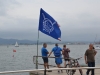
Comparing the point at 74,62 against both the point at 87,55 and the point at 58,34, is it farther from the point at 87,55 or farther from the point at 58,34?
the point at 58,34

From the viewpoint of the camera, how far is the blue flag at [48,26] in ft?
45.4

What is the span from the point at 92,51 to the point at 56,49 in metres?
3.00

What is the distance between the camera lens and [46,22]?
46.2ft

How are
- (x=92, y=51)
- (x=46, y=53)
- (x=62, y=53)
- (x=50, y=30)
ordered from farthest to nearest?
1. (x=62, y=53)
2. (x=46, y=53)
3. (x=50, y=30)
4. (x=92, y=51)

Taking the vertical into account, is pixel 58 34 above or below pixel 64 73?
above

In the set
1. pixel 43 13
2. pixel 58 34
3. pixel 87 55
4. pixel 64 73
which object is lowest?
pixel 64 73

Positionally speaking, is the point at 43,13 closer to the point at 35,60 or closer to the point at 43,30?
the point at 43,30

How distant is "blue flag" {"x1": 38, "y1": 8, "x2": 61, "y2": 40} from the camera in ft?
45.4

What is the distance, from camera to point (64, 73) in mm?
14469

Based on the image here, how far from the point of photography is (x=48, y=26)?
14.0m

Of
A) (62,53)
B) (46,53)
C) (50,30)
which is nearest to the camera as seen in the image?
(50,30)

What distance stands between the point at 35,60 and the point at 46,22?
2522mm

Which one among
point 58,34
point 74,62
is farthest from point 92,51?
point 58,34

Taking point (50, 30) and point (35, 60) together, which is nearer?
point (50, 30)
